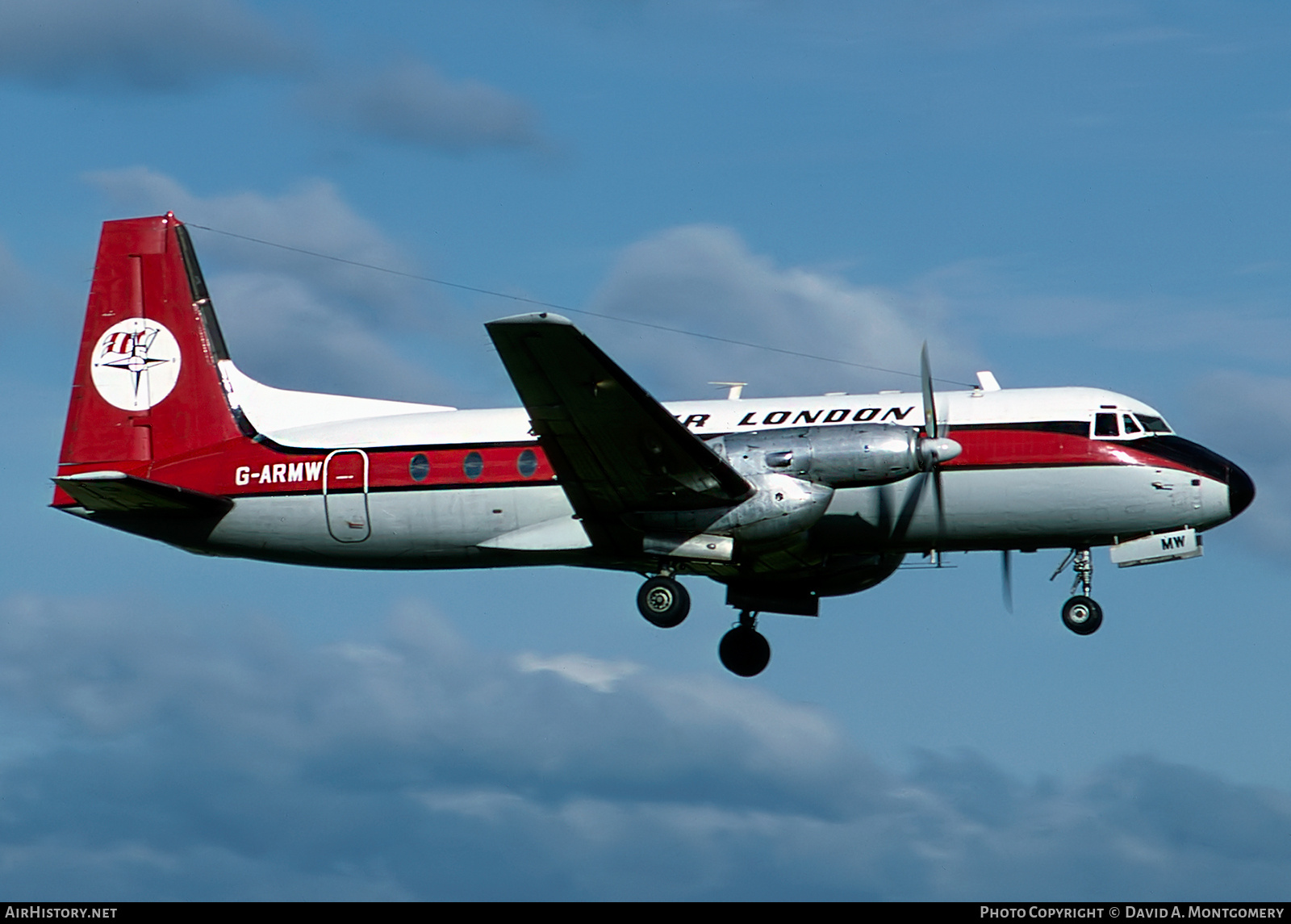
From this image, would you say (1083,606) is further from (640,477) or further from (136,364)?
(136,364)

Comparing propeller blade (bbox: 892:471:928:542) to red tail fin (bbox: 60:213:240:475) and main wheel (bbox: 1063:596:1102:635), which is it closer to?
main wheel (bbox: 1063:596:1102:635)

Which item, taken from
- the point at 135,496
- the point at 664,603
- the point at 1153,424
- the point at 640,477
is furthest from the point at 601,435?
the point at 1153,424

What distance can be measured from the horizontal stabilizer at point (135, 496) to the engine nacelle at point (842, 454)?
25.3ft

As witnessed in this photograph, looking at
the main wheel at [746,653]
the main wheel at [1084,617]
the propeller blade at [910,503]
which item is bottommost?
the main wheel at [1084,617]

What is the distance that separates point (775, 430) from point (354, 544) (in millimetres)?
6389

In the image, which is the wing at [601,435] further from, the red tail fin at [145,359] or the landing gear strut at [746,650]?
the red tail fin at [145,359]

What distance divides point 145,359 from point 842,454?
11511 mm

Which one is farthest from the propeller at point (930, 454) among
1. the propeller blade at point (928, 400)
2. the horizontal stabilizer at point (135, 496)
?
the horizontal stabilizer at point (135, 496)

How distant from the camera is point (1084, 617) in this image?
75.8 ft

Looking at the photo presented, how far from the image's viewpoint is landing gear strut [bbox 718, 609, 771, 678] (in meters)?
26.7

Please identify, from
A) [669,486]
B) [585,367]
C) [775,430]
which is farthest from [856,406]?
[585,367]

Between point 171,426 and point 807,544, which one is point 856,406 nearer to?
point 807,544

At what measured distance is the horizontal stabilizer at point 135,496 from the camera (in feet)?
76.4

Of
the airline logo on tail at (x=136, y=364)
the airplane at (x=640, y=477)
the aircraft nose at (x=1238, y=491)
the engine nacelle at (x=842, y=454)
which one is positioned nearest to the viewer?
the engine nacelle at (x=842, y=454)
